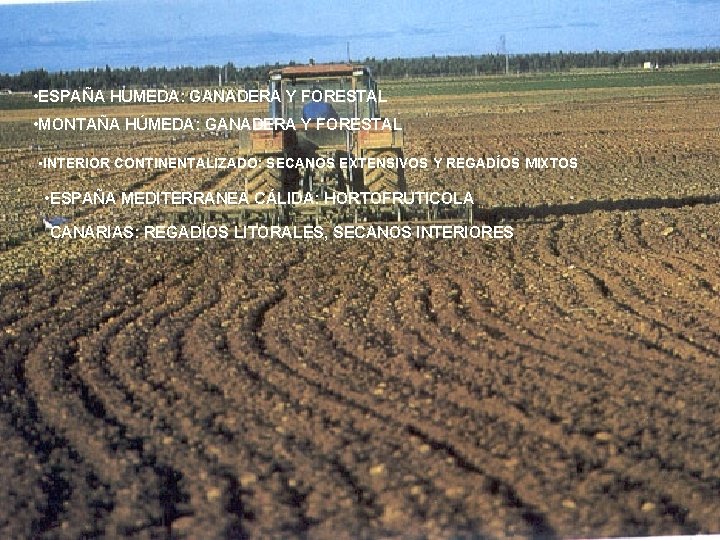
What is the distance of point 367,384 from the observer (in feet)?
24.4

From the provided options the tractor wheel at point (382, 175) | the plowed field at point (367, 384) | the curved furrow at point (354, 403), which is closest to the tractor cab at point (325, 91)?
the tractor wheel at point (382, 175)

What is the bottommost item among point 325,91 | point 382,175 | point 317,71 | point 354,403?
point 354,403

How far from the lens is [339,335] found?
29.0 feet

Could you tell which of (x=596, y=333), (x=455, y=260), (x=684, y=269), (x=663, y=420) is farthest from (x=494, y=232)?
(x=663, y=420)

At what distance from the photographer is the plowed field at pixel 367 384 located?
18.0 feet

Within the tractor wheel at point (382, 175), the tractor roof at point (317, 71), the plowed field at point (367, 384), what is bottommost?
the plowed field at point (367, 384)

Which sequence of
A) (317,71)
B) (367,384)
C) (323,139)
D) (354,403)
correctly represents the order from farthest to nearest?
(323,139) < (317,71) < (367,384) < (354,403)

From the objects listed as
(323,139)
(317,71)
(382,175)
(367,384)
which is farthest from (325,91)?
(367,384)

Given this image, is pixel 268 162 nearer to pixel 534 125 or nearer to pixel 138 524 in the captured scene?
pixel 138 524

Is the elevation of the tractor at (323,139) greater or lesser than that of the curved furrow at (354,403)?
greater

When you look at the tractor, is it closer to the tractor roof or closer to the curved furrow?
the tractor roof

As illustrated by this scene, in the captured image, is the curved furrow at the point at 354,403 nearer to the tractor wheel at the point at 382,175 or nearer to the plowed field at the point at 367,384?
the plowed field at the point at 367,384

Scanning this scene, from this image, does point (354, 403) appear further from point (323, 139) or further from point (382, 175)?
point (323, 139)

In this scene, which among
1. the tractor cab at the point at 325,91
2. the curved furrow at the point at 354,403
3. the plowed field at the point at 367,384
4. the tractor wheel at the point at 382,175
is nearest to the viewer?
the plowed field at the point at 367,384
